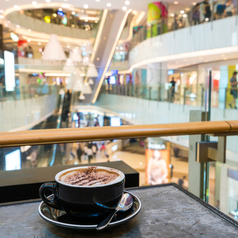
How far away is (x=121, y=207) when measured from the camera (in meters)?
0.53

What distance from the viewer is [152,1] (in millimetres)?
10094

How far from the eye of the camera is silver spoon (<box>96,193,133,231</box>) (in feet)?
1.50

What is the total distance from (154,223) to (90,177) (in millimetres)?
153

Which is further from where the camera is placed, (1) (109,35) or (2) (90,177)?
(1) (109,35)

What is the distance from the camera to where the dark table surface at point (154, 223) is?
48 cm

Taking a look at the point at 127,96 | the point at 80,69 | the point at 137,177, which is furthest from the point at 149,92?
the point at 137,177

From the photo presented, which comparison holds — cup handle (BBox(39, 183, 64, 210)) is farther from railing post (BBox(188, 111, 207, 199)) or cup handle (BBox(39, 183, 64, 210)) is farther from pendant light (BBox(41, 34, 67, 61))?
pendant light (BBox(41, 34, 67, 61))

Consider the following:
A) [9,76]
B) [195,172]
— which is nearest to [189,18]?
[9,76]

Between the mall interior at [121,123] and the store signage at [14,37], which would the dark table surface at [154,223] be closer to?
the mall interior at [121,123]

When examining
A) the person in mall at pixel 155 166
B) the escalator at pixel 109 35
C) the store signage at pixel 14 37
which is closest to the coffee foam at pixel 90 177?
the person in mall at pixel 155 166

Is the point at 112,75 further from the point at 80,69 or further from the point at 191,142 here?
the point at 191,142

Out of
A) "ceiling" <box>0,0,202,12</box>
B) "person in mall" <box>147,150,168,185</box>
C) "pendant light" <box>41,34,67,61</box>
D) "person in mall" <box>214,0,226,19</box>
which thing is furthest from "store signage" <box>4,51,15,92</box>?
"person in mall" <box>214,0,226,19</box>

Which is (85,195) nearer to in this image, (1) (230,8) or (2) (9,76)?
(2) (9,76)

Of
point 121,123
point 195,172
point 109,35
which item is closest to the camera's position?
point 195,172
